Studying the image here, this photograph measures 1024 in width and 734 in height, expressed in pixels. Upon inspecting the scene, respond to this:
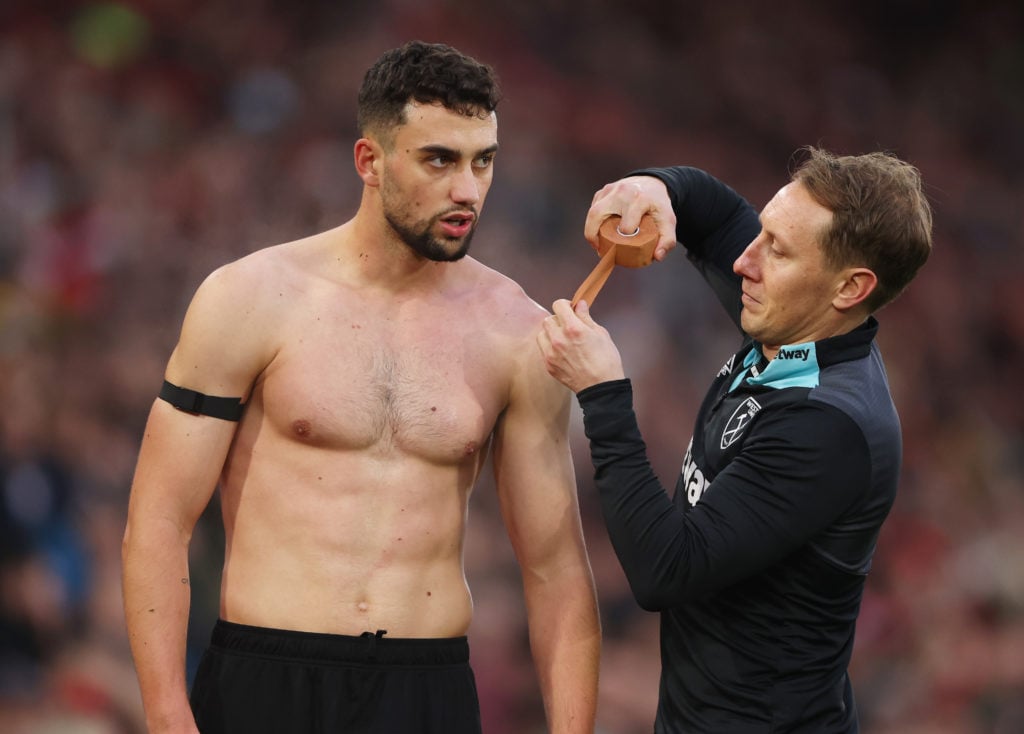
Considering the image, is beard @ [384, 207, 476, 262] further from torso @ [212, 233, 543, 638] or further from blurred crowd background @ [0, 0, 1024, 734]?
blurred crowd background @ [0, 0, 1024, 734]

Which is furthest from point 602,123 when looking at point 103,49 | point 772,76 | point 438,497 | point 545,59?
point 438,497

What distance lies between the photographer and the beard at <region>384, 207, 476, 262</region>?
2.20 m

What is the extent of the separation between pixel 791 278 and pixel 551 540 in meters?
0.64

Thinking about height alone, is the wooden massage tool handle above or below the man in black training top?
above

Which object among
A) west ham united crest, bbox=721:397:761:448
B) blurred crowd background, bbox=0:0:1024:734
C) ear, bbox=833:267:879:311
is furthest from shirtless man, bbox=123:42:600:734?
blurred crowd background, bbox=0:0:1024:734

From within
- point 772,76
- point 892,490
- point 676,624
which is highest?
point 772,76

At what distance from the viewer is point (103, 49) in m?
4.46

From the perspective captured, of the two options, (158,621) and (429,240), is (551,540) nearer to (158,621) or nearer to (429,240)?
(429,240)

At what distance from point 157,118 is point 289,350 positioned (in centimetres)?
264

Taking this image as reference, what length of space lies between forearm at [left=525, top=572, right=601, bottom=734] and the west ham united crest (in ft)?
1.38

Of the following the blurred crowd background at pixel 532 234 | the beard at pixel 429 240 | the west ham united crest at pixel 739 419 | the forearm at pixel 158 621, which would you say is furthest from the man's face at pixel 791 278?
the blurred crowd background at pixel 532 234

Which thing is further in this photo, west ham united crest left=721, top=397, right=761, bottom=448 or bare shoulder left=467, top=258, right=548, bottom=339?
bare shoulder left=467, top=258, right=548, bottom=339

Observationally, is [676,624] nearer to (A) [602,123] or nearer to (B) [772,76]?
→ (A) [602,123]

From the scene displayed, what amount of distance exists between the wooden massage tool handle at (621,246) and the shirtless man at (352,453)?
223mm
